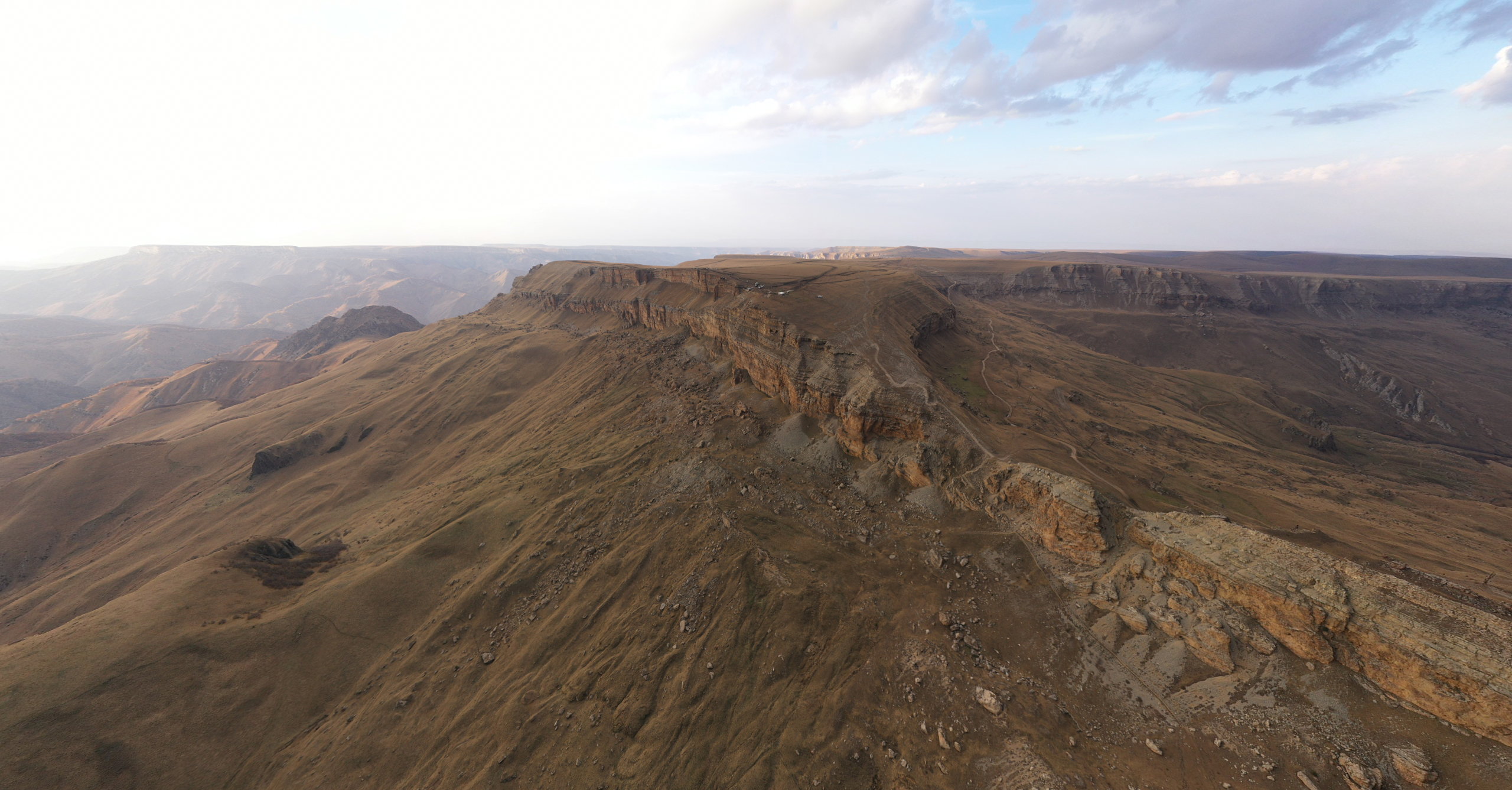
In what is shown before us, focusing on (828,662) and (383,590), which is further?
(383,590)

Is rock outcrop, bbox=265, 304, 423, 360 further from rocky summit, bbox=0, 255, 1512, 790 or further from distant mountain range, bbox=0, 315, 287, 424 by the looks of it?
rocky summit, bbox=0, 255, 1512, 790

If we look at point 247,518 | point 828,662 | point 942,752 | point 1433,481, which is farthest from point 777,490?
point 1433,481

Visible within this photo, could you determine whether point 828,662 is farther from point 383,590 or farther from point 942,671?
point 383,590

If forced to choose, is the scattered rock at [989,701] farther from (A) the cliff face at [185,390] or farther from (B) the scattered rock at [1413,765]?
(A) the cliff face at [185,390]

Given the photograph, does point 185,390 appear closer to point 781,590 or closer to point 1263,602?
point 781,590

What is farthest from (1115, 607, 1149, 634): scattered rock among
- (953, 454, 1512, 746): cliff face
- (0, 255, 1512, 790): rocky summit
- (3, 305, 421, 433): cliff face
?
(3, 305, 421, 433): cliff face

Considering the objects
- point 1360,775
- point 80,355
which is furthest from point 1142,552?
point 80,355

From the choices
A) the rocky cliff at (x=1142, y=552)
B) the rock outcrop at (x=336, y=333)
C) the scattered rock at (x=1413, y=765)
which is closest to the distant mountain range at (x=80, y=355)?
the rock outcrop at (x=336, y=333)
